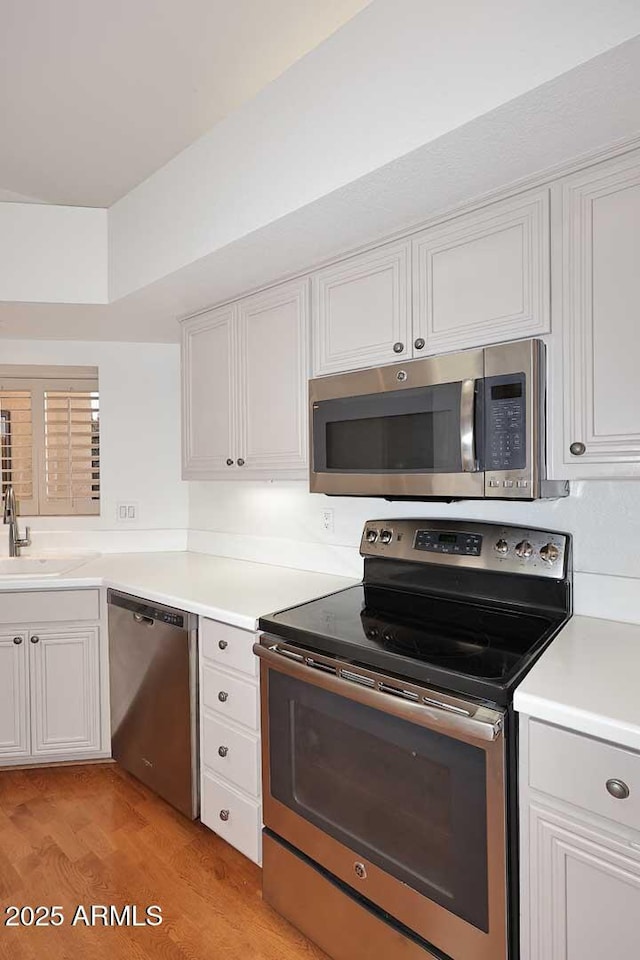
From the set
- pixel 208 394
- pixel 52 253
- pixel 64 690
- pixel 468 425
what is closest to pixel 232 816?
pixel 64 690

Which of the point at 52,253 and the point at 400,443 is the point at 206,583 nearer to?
the point at 400,443

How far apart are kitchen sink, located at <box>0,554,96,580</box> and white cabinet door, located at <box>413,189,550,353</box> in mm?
2041

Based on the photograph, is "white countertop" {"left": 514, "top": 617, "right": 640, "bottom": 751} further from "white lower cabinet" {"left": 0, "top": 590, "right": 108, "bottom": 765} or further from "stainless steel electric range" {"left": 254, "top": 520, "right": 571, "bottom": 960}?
"white lower cabinet" {"left": 0, "top": 590, "right": 108, "bottom": 765}

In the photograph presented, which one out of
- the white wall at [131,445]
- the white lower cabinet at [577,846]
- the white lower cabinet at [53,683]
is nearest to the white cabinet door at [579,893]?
the white lower cabinet at [577,846]

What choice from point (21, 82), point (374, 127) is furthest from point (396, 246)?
point (21, 82)

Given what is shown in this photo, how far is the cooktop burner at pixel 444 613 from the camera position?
139 centimetres

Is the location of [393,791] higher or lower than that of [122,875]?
higher

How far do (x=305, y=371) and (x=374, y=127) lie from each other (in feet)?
2.84

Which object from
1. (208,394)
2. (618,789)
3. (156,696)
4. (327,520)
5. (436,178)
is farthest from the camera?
(208,394)

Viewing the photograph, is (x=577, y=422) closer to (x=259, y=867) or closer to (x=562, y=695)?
(x=562, y=695)

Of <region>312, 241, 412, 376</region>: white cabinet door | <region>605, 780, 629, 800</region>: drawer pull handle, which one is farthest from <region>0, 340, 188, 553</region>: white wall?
<region>605, 780, 629, 800</region>: drawer pull handle

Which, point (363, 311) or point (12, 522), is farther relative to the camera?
point (12, 522)

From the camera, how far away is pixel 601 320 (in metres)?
1.42

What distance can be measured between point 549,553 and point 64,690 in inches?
81.8
